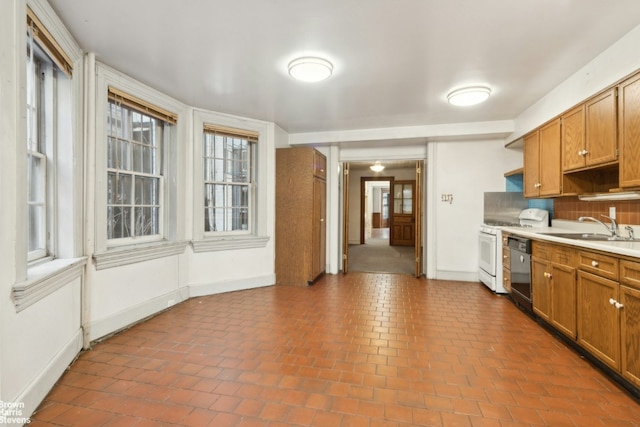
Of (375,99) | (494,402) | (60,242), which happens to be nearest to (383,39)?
(375,99)

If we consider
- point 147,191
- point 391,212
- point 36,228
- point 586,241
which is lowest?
point 586,241

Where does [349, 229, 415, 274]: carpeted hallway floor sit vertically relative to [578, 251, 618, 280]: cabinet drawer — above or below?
below

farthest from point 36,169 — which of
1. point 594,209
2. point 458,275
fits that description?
point 458,275

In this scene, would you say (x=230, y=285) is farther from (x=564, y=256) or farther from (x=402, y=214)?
(x=402, y=214)

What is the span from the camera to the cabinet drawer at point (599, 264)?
208 centimetres

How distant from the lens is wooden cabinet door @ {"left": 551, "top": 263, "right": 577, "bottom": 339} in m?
2.53

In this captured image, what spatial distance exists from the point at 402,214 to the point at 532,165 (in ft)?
19.3

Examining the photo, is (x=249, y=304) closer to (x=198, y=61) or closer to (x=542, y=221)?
(x=198, y=61)

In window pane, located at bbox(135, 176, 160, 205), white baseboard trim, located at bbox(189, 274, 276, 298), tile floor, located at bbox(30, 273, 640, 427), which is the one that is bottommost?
tile floor, located at bbox(30, 273, 640, 427)

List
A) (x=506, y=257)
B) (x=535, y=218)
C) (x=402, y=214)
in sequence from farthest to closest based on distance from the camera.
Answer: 1. (x=402, y=214)
2. (x=535, y=218)
3. (x=506, y=257)

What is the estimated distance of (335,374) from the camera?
2.20 m

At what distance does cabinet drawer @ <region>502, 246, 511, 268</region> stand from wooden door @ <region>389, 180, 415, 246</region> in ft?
18.1

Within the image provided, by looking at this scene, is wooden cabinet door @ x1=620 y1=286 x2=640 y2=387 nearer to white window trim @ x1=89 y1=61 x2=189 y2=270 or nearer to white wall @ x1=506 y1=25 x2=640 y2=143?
white wall @ x1=506 y1=25 x2=640 y2=143

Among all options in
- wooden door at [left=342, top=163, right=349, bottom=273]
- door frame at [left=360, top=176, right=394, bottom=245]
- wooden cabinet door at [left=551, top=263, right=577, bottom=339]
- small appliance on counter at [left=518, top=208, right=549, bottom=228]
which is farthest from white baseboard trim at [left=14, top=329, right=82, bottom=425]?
door frame at [left=360, top=176, right=394, bottom=245]
